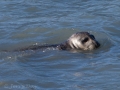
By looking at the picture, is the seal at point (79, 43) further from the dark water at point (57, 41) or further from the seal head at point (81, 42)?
the dark water at point (57, 41)

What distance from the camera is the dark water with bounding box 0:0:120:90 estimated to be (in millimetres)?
9852

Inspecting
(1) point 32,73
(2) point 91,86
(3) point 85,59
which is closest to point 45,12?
(3) point 85,59

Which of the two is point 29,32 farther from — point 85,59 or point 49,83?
point 49,83

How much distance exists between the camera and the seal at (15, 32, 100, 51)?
41.6 feet

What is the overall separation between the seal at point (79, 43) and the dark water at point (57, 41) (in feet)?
0.75

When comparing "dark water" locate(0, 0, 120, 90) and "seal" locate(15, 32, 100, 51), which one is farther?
"seal" locate(15, 32, 100, 51)

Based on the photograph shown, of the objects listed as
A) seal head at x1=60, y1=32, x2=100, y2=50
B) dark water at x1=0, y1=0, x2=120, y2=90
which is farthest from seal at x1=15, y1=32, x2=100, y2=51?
dark water at x1=0, y1=0, x2=120, y2=90

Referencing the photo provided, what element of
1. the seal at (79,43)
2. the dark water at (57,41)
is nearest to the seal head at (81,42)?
the seal at (79,43)

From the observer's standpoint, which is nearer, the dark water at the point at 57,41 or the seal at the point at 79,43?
the dark water at the point at 57,41

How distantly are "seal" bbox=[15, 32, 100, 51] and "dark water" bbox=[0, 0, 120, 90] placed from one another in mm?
228

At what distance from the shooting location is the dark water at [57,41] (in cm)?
985

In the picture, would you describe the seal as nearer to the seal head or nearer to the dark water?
the seal head

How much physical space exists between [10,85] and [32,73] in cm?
88

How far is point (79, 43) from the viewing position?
42.2ft
